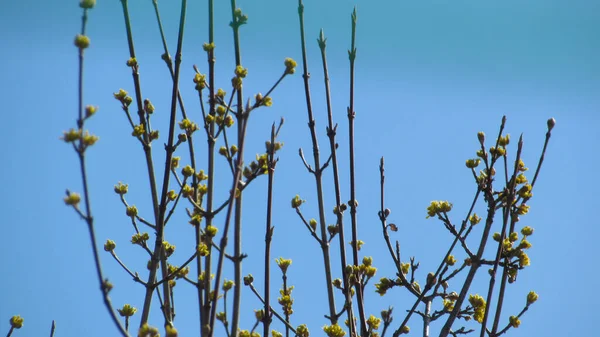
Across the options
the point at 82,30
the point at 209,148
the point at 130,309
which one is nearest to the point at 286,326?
the point at 130,309

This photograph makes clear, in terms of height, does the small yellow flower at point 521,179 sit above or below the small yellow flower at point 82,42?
above

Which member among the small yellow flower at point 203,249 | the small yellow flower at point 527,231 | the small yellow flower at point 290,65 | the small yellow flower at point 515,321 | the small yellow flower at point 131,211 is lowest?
the small yellow flower at point 203,249

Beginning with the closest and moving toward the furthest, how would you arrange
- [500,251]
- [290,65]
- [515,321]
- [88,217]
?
[88,217] < [500,251] < [290,65] < [515,321]

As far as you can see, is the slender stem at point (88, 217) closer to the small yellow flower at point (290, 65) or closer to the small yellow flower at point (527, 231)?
the small yellow flower at point (290, 65)

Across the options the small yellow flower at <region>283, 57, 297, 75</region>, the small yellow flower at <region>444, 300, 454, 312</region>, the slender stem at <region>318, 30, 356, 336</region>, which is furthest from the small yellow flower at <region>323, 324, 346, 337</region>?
the small yellow flower at <region>283, 57, 297, 75</region>

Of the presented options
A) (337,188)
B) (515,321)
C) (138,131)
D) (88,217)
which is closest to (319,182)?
(337,188)

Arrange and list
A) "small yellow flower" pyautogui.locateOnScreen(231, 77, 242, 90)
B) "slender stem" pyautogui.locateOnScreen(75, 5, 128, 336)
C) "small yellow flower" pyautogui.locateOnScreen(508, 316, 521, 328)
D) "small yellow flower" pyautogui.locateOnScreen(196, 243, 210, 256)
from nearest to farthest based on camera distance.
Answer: "slender stem" pyautogui.locateOnScreen(75, 5, 128, 336) < "small yellow flower" pyautogui.locateOnScreen(196, 243, 210, 256) < "small yellow flower" pyautogui.locateOnScreen(231, 77, 242, 90) < "small yellow flower" pyautogui.locateOnScreen(508, 316, 521, 328)

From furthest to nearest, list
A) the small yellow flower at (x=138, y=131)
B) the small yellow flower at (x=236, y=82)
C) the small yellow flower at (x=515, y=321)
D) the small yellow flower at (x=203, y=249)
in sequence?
1. the small yellow flower at (x=515, y=321)
2. the small yellow flower at (x=138, y=131)
3. the small yellow flower at (x=236, y=82)
4. the small yellow flower at (x=203, y=249)

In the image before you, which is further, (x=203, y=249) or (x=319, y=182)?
(x=319, y=182)

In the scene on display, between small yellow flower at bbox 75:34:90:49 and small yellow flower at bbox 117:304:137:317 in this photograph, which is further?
small yellow flower at bbox 117:304:137:317

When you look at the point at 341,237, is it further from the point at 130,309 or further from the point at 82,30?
the point at 82,30

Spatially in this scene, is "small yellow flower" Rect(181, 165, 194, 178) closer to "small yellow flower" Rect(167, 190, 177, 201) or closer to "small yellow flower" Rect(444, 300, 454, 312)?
"small yellow flower" Rect(167, 190, 177, 201)

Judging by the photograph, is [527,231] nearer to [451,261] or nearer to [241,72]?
[451,261]

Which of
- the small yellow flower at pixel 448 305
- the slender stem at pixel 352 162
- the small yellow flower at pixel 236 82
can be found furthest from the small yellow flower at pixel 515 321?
the small yellow flower at pixel 236 82
